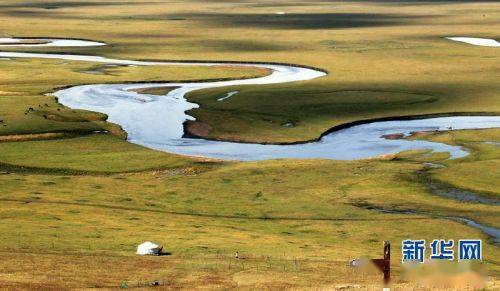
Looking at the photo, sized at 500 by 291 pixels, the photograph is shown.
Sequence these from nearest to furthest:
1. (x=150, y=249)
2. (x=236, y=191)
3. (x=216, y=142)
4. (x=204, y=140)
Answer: (x=150, y=249) < (x=236, y=191) < (x=216, y=142) < (x=204, y=140)

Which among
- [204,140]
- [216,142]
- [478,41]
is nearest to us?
[216,142]

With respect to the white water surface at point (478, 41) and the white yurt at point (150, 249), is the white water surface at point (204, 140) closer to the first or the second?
the white yurt at point (150, 249)

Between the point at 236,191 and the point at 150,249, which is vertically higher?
the point at 150,249

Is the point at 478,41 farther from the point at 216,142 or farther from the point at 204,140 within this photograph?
the point at 216,142


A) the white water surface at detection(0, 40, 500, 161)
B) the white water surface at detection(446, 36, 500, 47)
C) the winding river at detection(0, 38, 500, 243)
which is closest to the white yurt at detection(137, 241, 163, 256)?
the winding river at detection(0, 38, 500, 243)

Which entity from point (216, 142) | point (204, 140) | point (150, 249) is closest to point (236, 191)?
point (216, 142)

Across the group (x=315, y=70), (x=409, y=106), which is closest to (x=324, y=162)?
(x=409, y=106)

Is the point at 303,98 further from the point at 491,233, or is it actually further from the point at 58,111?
the point at 491,233

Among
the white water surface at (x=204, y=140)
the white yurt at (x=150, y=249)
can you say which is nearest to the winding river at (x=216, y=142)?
the white water surface at (x=204, y=140)
